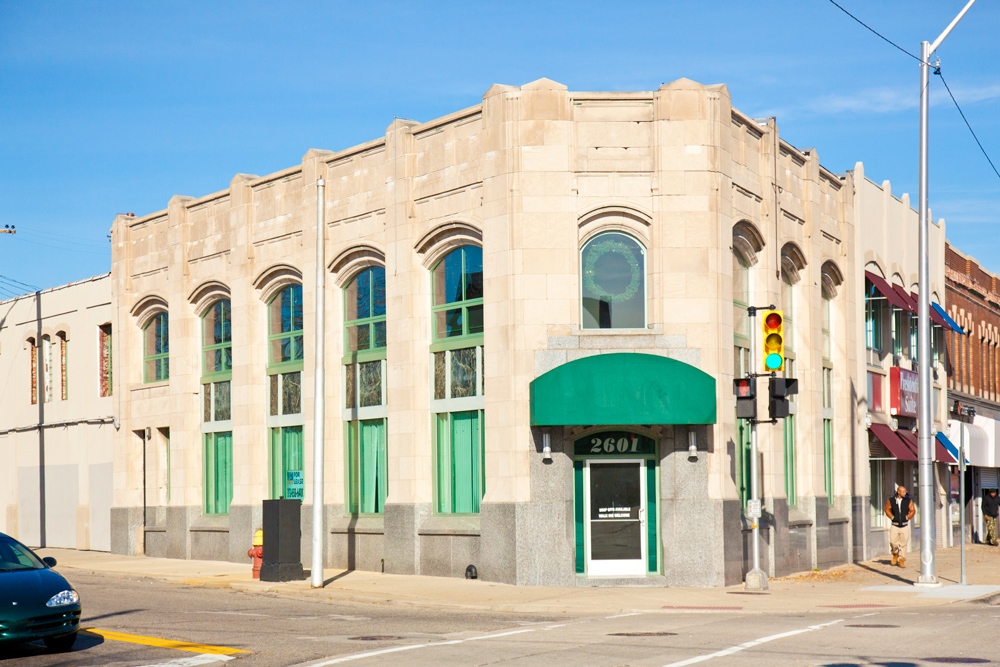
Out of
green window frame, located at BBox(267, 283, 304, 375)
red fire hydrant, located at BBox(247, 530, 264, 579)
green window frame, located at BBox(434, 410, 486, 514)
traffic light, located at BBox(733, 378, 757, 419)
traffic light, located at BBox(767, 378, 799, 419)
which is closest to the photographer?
traffic light, located at BBox(767, 378, 799, 419)

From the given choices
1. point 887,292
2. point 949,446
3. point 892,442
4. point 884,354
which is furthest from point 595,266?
point 949,446

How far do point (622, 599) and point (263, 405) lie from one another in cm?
1254

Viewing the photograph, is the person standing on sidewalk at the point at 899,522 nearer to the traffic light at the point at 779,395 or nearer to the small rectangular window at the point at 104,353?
the traffic light at the point at 779,395

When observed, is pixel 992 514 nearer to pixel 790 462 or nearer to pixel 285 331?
pixel 790 462

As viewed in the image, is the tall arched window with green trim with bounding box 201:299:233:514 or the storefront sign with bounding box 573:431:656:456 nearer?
the storefront sign with bounding box 573:431:656:456

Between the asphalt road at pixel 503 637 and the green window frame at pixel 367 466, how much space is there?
640cm

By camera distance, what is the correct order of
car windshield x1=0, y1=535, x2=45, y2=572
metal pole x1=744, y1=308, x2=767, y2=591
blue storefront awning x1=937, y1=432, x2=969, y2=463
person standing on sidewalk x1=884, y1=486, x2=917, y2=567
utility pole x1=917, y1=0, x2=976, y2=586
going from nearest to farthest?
car windshield x1=0, y1=535, x2=45, y2=572, metal pole x1=744, y1=308, x2=767, y2=591, utility pole x1=917, y1=0, x2=976, y2=586, person standing on sidewalk x1=884, y1=486, x2=917, y2=567, blue storefront awning x1=937, y1=432, x2=969, y2=463

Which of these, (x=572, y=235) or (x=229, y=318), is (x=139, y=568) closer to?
(x=229, y=318)

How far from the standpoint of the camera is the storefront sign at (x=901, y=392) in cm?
3375

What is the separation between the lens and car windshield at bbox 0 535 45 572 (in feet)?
49.1

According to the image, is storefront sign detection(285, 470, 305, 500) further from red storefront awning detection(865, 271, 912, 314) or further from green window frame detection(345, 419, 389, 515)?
red storefront awning detection(865, 271, 912, 314)

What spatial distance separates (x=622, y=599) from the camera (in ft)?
67.4

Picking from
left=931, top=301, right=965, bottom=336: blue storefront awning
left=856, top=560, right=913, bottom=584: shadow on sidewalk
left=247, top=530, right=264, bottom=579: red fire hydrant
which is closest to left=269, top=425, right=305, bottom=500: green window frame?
left=247, top=530, right=264, bottom=579: red fire hydrant

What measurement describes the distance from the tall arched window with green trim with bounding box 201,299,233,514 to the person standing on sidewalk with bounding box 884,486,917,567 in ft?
51.1
